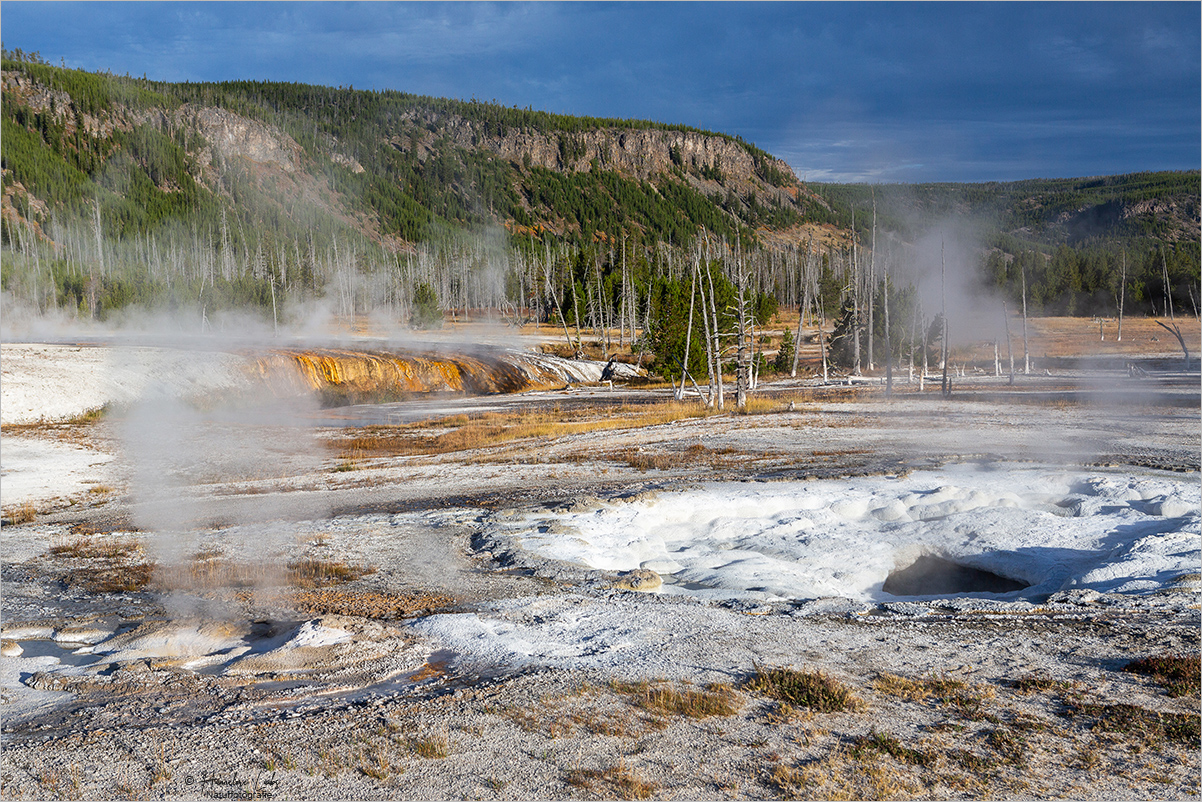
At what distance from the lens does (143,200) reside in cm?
15425

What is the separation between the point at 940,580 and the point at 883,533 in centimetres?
136

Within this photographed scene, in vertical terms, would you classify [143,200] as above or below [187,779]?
above

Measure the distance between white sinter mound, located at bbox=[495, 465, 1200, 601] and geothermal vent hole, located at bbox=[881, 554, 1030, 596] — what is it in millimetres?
135

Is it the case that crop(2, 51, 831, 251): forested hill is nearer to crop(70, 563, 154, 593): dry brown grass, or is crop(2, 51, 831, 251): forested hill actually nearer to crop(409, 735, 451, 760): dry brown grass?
crop(70, 563, 154, 593): dry brown grass

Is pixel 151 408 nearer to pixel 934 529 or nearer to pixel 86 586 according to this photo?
pixel 86 586

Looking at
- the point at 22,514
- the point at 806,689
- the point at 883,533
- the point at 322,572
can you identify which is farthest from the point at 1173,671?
the point at 22,514

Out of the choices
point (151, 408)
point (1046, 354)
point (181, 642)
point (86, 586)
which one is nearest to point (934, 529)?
point (181, 642)

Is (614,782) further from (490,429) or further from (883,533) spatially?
(490,429)

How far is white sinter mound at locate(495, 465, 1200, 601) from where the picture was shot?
1134 cm

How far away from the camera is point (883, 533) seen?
543 inches

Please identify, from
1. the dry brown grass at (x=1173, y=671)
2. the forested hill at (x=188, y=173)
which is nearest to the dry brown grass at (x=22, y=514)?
the dry brown grass at (x=1173, y=671)

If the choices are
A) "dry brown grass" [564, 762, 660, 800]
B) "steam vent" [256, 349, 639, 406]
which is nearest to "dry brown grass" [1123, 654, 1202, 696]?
"dry brown grass" [564, 762, 660, 800]

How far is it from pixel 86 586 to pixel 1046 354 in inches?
2697

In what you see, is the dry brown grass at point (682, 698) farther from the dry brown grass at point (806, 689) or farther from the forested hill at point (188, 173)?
the forested hill at point (188, 173)
